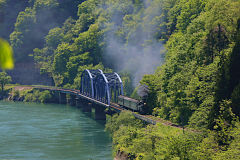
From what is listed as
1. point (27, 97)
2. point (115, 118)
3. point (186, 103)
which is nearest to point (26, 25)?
point (27, 97)

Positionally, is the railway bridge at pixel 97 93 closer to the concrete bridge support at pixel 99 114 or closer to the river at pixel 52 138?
the concrete bridge support at pixel 99 114

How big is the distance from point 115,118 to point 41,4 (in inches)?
4162

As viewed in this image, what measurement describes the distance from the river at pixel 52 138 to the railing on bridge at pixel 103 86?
768 centimetres

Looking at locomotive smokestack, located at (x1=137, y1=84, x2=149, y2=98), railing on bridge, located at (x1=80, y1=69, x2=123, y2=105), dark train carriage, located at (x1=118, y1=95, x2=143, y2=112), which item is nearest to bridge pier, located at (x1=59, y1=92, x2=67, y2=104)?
railing on bridge, located at (x1=80, y1=69, x2=123, y2=105)

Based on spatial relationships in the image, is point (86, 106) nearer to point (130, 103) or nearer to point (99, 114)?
point (99, 114)

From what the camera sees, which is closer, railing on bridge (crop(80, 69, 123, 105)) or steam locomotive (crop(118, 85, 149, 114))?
steam locomotive (crop(118, 85, 149, 114))

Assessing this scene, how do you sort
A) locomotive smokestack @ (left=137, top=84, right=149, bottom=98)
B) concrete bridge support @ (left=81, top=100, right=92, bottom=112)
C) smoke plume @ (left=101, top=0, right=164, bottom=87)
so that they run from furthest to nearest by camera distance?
concrete bridge support @ (left=81, top=100, right=92, bottom=112)
smoke plume @ (left=101, top=0, right=164, bottom=87)
locomotive smokestack @ (left=137, top=84, right=149, bottom=98)

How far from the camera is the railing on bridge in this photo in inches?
3533

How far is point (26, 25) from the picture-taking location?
158500 mm

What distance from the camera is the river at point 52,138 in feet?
165

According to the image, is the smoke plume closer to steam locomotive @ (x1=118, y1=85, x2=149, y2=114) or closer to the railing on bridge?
the railing on bridge

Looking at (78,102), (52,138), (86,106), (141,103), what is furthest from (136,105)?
(78,102)

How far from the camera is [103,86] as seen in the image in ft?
319

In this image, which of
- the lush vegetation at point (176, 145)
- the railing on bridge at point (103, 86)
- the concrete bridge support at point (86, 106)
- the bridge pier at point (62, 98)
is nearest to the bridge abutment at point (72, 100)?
the bridge pier at point (62, 98)
